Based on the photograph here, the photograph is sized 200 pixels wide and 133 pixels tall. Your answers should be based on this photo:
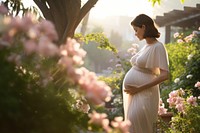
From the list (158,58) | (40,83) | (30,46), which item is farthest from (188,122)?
(30,46)

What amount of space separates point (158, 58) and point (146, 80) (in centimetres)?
25

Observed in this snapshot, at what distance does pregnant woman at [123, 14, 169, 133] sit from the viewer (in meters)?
4.98

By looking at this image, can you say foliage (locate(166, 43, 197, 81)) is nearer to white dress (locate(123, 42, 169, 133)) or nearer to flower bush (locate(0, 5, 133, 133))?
white dress (locate(123, 42, 169, 133))

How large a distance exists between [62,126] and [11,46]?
43 cm

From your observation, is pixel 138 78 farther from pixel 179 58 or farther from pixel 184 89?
pixel 179 58

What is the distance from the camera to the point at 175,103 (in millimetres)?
6418

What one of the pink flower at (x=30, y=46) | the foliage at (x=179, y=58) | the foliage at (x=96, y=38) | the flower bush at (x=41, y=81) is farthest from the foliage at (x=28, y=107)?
the foliage at (x=179, y=58)

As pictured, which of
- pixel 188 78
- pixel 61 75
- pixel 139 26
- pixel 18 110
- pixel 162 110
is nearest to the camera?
pixel 18 110

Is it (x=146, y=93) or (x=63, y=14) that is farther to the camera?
(x=63, y=14)

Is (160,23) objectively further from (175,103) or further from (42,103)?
(42,103)

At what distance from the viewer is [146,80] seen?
505cm

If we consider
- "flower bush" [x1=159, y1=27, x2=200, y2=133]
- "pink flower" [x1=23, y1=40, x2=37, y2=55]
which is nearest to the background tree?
"flower bush" [x1=159, y1=27, x2=200, y2=133]

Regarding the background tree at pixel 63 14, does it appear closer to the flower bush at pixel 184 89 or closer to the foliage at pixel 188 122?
the flower bush at pixel 184 89

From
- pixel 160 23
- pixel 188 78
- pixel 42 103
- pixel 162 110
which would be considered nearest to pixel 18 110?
pixel 42 103
